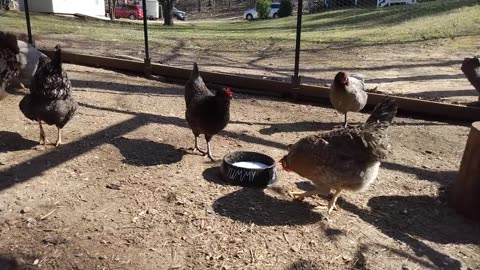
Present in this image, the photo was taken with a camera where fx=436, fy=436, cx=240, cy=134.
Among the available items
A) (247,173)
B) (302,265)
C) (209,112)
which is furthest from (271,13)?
(302,265)

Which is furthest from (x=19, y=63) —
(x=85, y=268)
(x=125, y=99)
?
(x=85, y=268)

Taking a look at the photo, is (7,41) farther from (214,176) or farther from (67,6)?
(67,6)

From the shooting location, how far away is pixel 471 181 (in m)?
3.22

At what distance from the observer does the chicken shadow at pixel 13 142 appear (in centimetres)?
389

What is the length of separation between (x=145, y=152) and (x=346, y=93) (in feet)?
7.37

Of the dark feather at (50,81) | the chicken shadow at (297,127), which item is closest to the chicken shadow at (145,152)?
the dark feather at (50,81)

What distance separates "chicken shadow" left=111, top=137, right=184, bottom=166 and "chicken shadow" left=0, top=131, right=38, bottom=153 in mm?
755

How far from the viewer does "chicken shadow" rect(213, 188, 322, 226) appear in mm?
3061

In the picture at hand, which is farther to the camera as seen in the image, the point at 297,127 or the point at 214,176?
the point at 297,127

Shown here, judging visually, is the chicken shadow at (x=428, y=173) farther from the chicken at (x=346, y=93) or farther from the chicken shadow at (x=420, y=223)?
the chicken at (x=346, y=93)

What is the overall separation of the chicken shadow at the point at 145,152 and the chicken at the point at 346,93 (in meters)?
1.88

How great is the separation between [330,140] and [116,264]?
171cm

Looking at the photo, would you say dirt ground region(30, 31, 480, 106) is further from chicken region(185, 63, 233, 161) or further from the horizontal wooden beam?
chicken region(185, 63, 233, 161)

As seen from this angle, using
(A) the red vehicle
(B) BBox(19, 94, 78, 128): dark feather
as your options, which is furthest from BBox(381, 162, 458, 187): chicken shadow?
(A) the red vehicle
